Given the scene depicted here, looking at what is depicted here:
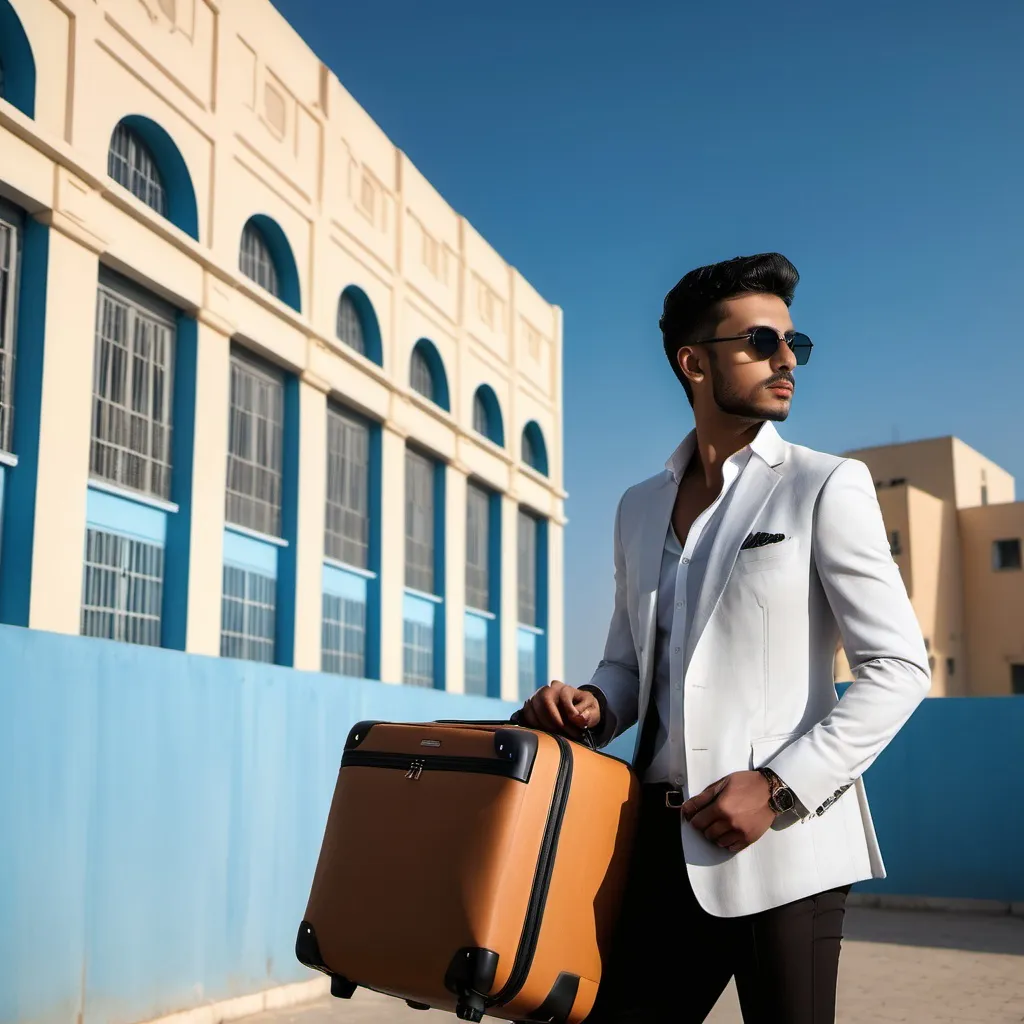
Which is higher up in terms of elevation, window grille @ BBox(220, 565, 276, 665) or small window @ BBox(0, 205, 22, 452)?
small window @ BBox(0, 205, 22, 452)

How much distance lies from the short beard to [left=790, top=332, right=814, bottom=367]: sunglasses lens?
0.12 m

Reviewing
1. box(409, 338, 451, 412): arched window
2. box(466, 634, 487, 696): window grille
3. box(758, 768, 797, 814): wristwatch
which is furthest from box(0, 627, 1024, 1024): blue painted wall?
box(466, 634, 487, 696): window grille

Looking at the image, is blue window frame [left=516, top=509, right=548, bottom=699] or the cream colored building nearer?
the cream colored building

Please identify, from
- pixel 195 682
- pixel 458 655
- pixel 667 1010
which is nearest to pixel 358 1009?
pixel 195 682

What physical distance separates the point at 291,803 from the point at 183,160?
10.4 metres

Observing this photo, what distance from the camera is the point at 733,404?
2.47 metres

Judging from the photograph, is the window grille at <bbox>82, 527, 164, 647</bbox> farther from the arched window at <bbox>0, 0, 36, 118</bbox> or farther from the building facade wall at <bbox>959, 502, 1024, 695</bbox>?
the building facade wall at <bbox>959, 502, 1024, 695</bbox>

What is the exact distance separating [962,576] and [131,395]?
30873mm

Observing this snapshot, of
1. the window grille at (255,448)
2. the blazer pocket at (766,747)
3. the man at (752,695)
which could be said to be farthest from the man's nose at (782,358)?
the window grille at (255,448)

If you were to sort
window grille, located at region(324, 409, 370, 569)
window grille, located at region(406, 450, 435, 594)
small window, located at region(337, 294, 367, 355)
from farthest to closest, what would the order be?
window grille, located at region(406, 450, 435, 594) < small window, located at region(337, 294, 367, 355) < window grille, located at region(324, 409, 370, 569)

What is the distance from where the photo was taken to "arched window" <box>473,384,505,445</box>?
27.4 m

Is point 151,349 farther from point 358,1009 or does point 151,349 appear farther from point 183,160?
point 358,1009

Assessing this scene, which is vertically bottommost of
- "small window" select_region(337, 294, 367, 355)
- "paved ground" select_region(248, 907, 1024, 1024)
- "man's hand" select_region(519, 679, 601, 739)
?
"paved ground" select_region(248, 907, 1024, 1024)

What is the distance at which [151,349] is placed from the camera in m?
15.8
